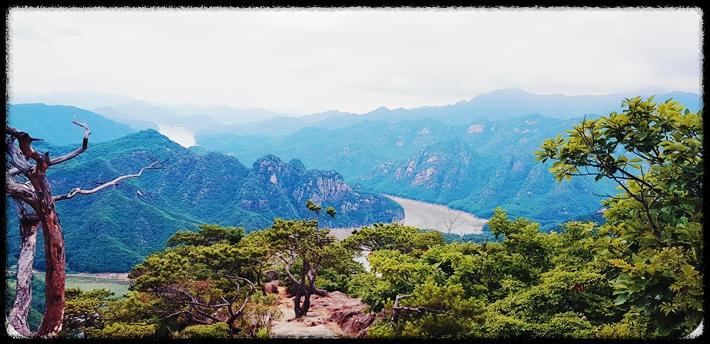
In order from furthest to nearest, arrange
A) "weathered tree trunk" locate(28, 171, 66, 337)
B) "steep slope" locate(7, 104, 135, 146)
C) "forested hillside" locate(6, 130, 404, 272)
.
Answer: "steep slope" locate(7, 104, 135, 146) < "forested hillside" locate(6, 130, 404, 272) < "weathered tree trunk" locate(28, 171, 66, 337)

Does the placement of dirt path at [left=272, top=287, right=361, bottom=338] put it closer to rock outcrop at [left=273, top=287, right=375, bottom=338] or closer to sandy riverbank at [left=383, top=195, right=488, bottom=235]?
rock outcrop at [left=273, top=287, right=375, bottom=338]

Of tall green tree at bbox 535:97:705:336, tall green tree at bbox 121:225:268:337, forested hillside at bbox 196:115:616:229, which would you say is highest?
tall green tree at bbox 535:97:705:336

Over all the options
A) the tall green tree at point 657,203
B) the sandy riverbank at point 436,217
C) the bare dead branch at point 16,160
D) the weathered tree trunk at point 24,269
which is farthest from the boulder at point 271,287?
the sandy riverbank at point 436,217

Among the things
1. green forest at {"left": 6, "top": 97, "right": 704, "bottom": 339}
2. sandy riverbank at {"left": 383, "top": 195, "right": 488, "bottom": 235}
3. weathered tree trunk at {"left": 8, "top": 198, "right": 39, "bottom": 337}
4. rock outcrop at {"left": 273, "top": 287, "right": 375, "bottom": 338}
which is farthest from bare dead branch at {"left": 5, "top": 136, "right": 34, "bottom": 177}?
sandy riverbank at {"left": 383, "top": 195, "right": 488, "bottom": 235}

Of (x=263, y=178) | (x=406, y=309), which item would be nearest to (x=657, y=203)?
(x=406, y=309)

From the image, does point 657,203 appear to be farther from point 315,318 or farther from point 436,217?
point 436,217

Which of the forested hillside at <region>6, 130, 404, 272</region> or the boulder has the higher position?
the boulder

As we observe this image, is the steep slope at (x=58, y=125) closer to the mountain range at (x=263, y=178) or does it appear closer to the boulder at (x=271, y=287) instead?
the mountain range at (x=263, y=178)
